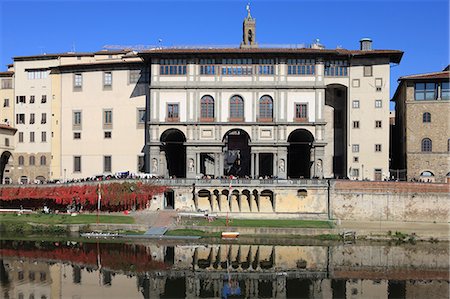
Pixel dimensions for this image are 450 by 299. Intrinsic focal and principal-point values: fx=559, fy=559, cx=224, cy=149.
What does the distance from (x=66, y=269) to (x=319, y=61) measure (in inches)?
1550

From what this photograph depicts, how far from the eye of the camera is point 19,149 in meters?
76.1

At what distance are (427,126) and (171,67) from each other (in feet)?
106

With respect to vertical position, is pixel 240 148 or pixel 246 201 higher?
pixel 240 148

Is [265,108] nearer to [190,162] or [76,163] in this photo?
[190,162]

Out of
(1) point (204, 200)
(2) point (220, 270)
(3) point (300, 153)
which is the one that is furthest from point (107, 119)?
(2) point (220, 270)

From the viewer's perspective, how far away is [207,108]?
67.9m

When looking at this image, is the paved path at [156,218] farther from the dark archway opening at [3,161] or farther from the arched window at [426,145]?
the arched window at [426,145]

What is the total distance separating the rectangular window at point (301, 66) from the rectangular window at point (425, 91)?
43.7 ft

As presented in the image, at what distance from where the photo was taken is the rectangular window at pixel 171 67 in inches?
2665

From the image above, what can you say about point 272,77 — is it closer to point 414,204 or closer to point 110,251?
point 414,204

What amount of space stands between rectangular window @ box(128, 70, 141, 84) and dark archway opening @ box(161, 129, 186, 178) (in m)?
8.40

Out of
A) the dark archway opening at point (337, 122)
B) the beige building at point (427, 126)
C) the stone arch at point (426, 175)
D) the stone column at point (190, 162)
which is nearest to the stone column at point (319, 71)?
the dark archway opening at point (337, 122)

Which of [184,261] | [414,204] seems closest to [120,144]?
[184,261]

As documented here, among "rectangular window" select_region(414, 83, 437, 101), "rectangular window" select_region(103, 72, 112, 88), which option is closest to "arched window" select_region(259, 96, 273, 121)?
"rectangular window" select_region(414, 83, 437, 101)
